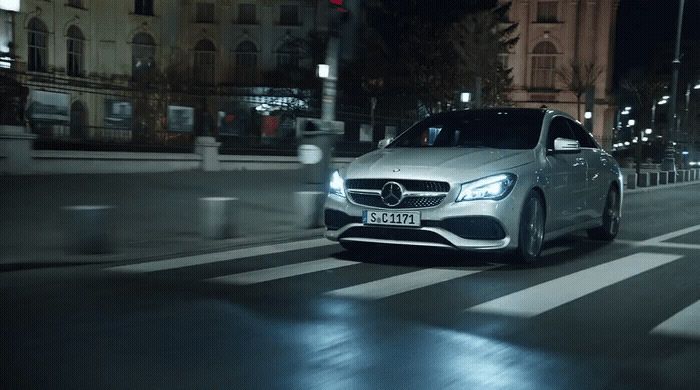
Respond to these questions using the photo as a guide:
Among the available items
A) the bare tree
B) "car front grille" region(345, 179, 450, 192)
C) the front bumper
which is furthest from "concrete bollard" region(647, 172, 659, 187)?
the bare tree

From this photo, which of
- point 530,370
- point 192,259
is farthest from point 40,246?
point 530,370

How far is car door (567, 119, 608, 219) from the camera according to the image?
34.8 feet

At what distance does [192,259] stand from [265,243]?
1665mm

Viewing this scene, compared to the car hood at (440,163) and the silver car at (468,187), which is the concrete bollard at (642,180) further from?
the car hood at (440,163)

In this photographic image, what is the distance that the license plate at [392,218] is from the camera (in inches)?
328

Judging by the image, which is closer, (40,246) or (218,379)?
(218,379)

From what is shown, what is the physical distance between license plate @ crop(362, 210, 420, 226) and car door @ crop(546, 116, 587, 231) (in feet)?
5.75

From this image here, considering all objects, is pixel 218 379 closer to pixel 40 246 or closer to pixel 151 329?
pixel 151 329

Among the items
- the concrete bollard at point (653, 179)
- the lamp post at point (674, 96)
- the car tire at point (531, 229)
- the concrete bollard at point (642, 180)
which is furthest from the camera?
the lamp post at point (674, 96)

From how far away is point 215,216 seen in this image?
1059 centimetres

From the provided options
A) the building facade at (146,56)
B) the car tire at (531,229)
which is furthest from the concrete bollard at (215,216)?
the building facade at (146,56)

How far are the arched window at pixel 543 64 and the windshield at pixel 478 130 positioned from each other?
A: 63223 millimetres

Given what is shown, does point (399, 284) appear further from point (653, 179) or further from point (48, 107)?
point (653, 179)

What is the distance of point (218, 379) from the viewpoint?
463 centimetres
